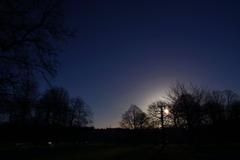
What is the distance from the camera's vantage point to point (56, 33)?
15.8 meters

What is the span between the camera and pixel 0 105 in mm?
14773

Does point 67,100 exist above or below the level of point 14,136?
above

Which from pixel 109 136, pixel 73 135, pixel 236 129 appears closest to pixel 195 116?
pixel 236 129

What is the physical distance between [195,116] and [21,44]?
3150 cm

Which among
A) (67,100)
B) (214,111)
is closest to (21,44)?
(214,111)

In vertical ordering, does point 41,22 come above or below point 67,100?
below

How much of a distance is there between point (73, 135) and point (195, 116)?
2197 inches

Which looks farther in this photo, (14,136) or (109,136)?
(109,136)

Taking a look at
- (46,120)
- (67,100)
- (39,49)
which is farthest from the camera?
(67,100)

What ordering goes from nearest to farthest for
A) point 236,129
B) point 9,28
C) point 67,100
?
point 9,28
point 236,129
point 67,100

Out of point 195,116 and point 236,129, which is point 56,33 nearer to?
point 195,116

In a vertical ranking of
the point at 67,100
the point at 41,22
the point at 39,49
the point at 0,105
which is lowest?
the point at 0,105

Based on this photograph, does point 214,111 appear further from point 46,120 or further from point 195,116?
point 46,120

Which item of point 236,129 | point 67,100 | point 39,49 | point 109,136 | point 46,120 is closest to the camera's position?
point 39,49
